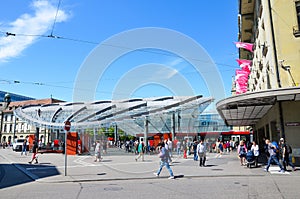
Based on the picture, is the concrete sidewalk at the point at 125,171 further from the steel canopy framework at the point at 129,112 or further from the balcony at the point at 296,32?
the steel canopy framework at the point at 129,112

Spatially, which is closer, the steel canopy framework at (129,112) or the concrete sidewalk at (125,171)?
the concrete sidewalk at (125,171)

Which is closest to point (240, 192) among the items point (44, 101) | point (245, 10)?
point (245, 10)

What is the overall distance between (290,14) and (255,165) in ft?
33.4

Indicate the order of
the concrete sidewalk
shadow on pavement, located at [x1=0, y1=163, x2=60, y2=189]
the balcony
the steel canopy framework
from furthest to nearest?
the steel canopy framework < the balcony < the concrete sidewalk < shadow on pavement, located at [x1=0, y1=163, x2=60, y2=189]

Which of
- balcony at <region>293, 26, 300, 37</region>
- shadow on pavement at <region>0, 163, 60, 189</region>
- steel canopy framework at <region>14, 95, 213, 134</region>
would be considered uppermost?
balcony at <region>293, 26, 300, 37</region>

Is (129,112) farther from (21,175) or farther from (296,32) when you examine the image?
(296,32)

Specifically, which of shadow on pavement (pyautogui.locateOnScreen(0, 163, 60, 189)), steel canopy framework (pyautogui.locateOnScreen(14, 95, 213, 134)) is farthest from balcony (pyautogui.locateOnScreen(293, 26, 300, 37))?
steel canopy framework (pyautogui.locateOnScreen(14, 95, 213, 134))

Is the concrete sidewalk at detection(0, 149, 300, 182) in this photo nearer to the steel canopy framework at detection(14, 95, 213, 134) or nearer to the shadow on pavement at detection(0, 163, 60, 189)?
the shadow on pavement at detection(0, 163, 60, 189)

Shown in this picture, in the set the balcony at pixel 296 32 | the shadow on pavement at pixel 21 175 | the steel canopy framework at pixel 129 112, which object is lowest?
the shadow on pavement at pixel 21 175

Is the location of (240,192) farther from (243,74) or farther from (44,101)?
(44,101)

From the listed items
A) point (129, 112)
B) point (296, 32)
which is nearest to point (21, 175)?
point (296, 32)

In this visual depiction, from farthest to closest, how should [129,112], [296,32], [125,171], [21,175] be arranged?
[129,112]
[296,32]
[125,171]
[21,175]

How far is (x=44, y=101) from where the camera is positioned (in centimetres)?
9275

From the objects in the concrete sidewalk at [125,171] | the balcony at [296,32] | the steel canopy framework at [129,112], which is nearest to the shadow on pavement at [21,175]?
the concrete sidewalk at [125,171]
